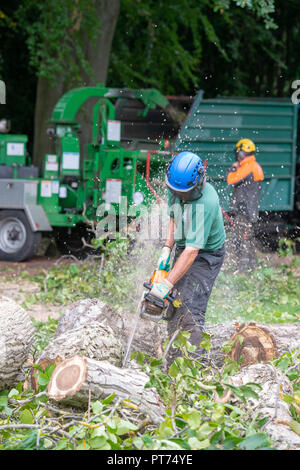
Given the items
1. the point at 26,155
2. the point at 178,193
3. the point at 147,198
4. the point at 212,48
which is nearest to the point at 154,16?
the point at 212,48

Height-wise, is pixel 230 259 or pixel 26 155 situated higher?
pixel 26 155

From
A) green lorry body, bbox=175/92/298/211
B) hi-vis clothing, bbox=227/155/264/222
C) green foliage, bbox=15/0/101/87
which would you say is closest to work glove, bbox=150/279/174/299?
hi-vis clothing, bbox=227/155/264/222

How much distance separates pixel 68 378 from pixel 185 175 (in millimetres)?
1674

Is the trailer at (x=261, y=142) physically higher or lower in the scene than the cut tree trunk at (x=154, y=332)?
higher

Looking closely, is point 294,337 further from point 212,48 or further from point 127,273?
point 212,48

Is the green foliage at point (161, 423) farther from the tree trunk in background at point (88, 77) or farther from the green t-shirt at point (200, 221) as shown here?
the tree trunk in background at point (88, 77)

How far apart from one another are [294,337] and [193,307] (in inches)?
30.9

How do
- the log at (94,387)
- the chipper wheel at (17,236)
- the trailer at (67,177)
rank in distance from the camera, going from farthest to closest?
the chipper wheel at (17,236)
the trailer at (67,177)
the log at (94,387)

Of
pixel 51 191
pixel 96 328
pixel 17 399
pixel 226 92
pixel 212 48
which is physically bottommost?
pixel 17 399

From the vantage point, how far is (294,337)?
4922 millimetres

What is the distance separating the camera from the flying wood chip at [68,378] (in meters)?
3.34

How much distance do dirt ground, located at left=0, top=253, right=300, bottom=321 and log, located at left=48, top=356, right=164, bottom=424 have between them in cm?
319

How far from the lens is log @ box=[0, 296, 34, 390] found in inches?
163

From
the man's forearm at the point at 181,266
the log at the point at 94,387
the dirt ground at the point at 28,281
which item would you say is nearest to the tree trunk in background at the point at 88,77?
the dirt ground at the point at 28,281
